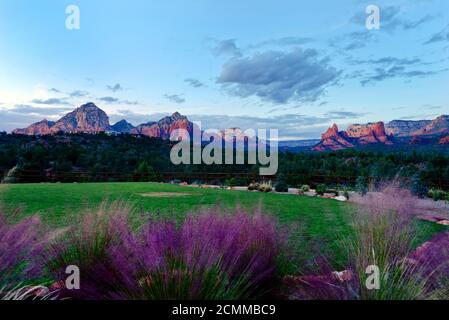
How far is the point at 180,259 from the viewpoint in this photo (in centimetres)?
204

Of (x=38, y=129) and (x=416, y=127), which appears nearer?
(x=38, y=129)

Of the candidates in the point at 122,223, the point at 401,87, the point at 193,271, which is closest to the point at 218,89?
the point at 401,87

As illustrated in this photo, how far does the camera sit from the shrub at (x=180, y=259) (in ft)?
6.38

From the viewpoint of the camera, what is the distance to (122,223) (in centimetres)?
262

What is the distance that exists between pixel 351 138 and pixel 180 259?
32.4 meters

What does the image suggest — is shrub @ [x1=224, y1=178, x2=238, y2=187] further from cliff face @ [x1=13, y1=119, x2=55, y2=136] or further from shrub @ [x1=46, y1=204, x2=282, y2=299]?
cliff face @ [x1=13, y1=119, x2=55, y2=136]

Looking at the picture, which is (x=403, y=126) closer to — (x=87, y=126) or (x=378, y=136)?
(x=378, y=136)

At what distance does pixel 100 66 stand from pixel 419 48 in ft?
20.7

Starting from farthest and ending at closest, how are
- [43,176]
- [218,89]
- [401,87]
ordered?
[43,176] → [218,89] → [401,87]

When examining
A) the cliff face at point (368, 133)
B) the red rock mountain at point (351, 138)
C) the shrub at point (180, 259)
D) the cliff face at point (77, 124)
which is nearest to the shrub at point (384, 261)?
the shrub at point (180, 259)

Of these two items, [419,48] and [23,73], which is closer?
[23,73]

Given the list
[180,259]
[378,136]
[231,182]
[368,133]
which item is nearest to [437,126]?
[378,136]

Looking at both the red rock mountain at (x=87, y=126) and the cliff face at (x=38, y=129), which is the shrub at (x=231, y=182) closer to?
the red rock mountain at (x=87, y=126)
